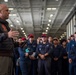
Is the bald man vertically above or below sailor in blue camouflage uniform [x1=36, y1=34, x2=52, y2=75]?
above

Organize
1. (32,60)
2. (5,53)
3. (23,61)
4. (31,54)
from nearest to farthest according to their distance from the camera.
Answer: (5,53), (23,61), (31,54), (32,60)

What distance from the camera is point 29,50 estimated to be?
856 centimetres

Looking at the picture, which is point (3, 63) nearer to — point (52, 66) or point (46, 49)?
point (46, 49)

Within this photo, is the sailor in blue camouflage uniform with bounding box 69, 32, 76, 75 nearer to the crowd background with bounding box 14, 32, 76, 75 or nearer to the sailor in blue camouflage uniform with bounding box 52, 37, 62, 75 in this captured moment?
the crowd background with bounding box 14, 32, 76, 75

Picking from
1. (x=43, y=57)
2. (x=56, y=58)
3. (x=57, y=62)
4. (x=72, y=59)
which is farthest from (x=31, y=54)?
(x=72, y=59)

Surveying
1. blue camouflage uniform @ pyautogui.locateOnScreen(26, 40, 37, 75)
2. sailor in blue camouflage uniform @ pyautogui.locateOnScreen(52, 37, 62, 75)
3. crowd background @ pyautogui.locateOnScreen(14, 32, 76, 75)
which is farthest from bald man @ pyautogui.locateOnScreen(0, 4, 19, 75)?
sailor in blue camouflage uniform @ pyautogui.locateOnScreen(52, 37, 62, 75)

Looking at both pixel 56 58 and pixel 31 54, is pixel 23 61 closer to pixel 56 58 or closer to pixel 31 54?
pixel 31 54

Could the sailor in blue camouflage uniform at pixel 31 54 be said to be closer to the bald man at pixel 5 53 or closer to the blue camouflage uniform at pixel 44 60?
the blue camouflage uniform at pixel 44 60

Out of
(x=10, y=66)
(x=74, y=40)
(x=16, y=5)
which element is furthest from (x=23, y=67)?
(x=16, y=5)

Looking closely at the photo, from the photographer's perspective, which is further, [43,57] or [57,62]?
[57,62]

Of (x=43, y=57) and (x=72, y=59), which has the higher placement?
(x=43, y=57)

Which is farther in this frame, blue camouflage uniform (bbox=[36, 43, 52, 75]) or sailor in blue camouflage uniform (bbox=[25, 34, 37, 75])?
sailor in blue camouflage uniform (bbox=[25, 34, 37, 75])

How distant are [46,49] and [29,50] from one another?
0.65 m

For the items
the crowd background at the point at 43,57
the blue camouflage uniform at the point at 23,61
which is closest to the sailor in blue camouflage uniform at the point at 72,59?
the crowd background at the point at 43,57
